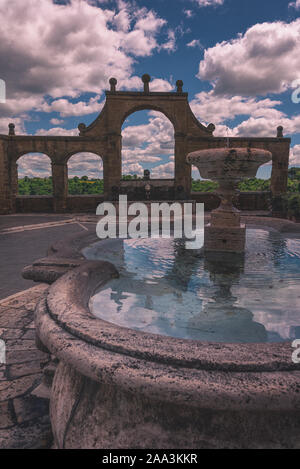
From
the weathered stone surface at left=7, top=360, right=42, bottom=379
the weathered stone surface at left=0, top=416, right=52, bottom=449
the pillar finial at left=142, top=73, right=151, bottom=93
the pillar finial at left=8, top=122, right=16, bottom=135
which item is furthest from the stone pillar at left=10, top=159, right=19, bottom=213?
the weathered stone surface at left=0, top=416, right=52, bottom=449

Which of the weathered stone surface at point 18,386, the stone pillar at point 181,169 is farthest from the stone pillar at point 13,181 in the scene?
the weathered stone surface at point 18,386

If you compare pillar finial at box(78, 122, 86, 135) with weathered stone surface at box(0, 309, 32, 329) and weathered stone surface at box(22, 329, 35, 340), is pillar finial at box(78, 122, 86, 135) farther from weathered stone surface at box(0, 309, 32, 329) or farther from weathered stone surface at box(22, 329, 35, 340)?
weathered stone surface at box(22, 329, 35, 340)

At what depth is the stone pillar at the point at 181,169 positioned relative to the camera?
635 inches

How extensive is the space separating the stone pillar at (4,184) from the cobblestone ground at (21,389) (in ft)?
46.9

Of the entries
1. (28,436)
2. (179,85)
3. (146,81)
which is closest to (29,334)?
(28,436)

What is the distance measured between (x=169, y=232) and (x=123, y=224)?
0.90m

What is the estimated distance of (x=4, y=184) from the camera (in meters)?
15.7

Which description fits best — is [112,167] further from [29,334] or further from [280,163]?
[29,334]

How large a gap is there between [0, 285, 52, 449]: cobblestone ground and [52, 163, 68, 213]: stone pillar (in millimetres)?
13684

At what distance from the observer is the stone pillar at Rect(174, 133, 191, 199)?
16.1 meters

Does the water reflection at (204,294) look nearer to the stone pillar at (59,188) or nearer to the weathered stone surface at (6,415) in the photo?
the weathered stone surface at (6,415)

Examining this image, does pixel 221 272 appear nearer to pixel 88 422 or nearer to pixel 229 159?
pixel 229 159

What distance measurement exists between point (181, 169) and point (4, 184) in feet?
32.1

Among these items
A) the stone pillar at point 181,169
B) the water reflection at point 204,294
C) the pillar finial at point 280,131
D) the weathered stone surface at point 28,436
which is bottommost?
the weathered stone surface at point 28,436
